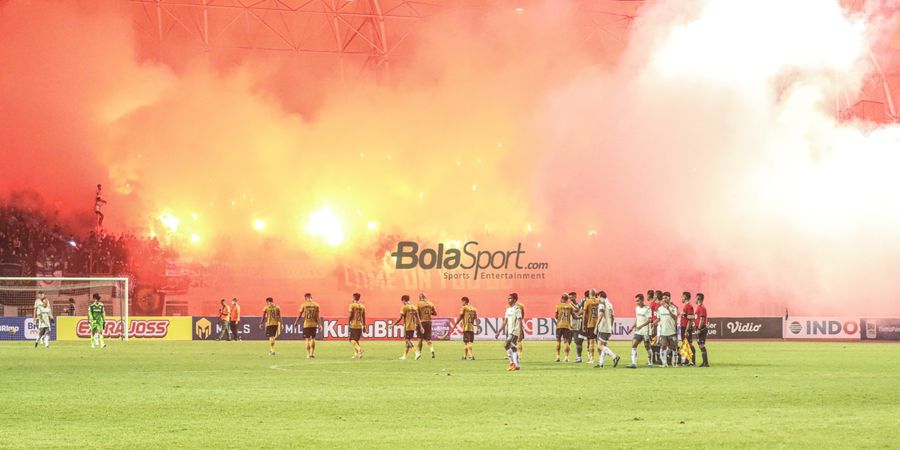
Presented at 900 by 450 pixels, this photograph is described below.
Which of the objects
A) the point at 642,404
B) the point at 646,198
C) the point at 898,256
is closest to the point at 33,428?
the point at 642,404

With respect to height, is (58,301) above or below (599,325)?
above

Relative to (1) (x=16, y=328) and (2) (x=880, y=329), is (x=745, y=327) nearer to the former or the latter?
(2) (x=880, y=329)

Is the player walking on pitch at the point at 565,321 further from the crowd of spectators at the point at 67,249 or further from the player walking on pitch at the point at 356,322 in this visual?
the crowd of spectators at the point at 67,249

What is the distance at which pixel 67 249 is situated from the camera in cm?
6241

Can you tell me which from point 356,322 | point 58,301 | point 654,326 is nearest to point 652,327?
point 654,326

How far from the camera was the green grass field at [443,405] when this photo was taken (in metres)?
14.0

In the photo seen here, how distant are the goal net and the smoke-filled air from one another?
5174 mm

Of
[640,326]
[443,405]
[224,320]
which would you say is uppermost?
[640,326]

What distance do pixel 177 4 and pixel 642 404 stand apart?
42.7 meters

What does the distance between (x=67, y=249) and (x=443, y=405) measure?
159 feet

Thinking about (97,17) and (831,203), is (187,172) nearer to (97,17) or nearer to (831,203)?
(97,17)

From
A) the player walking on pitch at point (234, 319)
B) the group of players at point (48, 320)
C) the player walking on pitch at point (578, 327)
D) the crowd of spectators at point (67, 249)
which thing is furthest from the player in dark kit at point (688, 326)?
the crowd of spectators at point (67, 249)

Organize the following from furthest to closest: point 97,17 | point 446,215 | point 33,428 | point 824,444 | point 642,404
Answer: point 446,215 < point 97,17 < point 642,404 < point 33,428 < point 824,444

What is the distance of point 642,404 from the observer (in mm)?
18594
